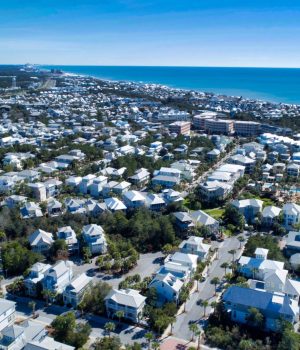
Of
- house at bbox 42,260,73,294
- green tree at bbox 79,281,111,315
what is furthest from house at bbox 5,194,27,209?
green tree at bbox 79,281,111,315

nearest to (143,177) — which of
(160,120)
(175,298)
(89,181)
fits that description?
(89,181)

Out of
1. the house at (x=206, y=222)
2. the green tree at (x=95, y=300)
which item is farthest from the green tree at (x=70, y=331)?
the house at (x=206, y=222)

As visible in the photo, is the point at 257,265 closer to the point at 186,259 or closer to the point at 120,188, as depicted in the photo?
the point at 186,259

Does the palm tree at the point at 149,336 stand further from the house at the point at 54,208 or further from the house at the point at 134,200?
the house at the point at 54,208

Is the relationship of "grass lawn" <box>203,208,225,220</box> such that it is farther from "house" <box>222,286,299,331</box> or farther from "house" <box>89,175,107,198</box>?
"house" <box>222,286,299,331</box>

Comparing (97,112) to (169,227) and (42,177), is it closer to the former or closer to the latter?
(42,177)

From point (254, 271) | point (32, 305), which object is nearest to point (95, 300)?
point (32, 305)

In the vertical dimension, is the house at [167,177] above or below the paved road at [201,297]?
above
